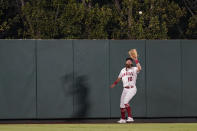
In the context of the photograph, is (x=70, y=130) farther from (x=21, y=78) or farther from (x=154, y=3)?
(x=154, y=3)

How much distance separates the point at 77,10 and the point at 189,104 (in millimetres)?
7926

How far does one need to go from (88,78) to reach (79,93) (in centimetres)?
56

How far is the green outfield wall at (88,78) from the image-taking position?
17141 mm

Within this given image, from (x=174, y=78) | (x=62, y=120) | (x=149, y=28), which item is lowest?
(x=62, y=120)

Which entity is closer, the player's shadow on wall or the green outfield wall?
the green outfield wall

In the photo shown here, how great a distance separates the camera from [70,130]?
12.9 metres

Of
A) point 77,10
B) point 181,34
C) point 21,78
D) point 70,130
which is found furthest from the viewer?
point 181,34

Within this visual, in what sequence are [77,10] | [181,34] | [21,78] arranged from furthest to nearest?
[181,34] → [77,10] → [21,78]

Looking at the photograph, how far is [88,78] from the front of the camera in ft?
56.8

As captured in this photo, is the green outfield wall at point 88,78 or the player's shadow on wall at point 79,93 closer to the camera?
the green outfield wall at point 88,78

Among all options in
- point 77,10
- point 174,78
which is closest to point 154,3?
point 77,10

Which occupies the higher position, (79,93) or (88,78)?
(88,78)

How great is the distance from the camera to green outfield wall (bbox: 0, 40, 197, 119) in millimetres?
17141

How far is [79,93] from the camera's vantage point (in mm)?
17281
